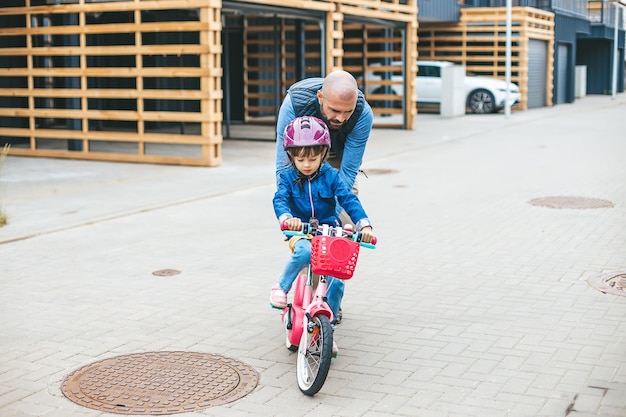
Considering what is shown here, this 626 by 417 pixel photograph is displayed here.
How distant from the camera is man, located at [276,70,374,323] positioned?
18.2 ft

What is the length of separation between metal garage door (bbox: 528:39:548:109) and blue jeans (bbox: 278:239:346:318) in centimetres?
3090

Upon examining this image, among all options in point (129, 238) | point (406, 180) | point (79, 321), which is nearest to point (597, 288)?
point (79, 321)

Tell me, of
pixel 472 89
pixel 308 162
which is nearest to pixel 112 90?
pixel 308 162

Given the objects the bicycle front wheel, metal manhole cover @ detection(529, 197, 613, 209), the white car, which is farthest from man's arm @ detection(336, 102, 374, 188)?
the white car

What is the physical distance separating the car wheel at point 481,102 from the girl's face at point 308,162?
90.7 feet

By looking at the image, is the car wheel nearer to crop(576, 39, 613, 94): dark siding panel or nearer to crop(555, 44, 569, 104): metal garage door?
crop(555, 44, 569, 104): metal garage door

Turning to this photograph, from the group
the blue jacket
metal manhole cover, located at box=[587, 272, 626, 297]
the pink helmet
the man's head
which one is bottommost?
metal manhole cover, located at box=[587, 272, 626, 297]

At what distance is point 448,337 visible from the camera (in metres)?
6.32

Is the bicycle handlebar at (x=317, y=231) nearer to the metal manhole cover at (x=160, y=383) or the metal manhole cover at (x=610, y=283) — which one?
the metal manhole cover at (x=160, y=383)

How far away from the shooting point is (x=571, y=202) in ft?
40.2

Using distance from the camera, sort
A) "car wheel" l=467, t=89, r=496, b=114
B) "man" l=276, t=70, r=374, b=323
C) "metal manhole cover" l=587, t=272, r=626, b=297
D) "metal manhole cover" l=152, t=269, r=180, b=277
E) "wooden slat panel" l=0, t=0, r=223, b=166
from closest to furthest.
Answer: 1. "man" l=276, t=70, r=374, b=323
2. "metal manhole cover" l=587, t=272, r=626, b=297
3. "metal manhole cover" l=152, t=269, r=180, b=277
4. "wooden slat panel" l=0, t=0, r=223, b=166
5. "car wheel" l=467, t=89, r=496, b=114

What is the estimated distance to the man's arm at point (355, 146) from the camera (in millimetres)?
5957

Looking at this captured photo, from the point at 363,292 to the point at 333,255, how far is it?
8.73 feet

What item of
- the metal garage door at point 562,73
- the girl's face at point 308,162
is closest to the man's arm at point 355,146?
the girl's face at point 308,162
